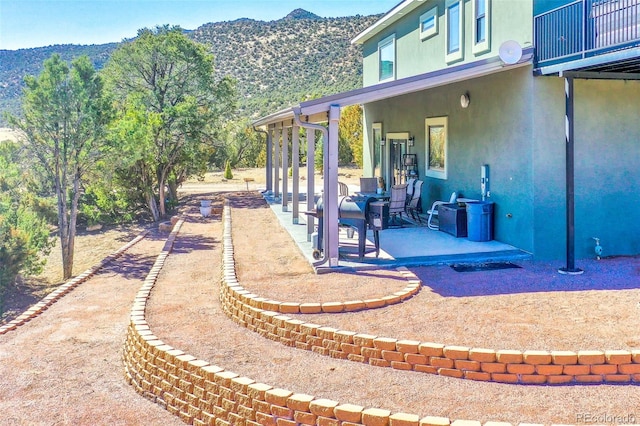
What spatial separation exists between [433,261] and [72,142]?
12.3 metres

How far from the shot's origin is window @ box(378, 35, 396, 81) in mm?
16875

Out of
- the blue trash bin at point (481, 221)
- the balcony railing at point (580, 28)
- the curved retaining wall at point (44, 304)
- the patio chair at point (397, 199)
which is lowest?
the curved retaining wall at point (44, 304)

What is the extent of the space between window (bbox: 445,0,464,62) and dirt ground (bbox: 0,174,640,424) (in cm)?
575

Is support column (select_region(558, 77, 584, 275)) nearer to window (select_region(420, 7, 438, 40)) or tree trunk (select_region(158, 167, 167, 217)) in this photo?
window (select_region(420, 7, 438, 40))

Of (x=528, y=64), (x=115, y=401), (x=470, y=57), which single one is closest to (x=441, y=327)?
(x=115, y=401)

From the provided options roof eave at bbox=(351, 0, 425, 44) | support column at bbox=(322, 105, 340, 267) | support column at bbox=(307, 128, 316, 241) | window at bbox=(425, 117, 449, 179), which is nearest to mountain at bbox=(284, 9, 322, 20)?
roof eave at bbox=(351, 0, 425, 44)

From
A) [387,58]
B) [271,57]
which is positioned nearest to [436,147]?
[387,58]

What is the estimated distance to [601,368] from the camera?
5.23 metres

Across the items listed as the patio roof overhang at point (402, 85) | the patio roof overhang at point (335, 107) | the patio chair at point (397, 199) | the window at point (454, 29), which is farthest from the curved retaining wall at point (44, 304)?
the window at point (454, 29)

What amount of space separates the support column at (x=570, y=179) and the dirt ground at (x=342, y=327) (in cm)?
66

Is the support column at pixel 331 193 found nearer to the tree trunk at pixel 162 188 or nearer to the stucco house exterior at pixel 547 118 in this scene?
the stucco house exterior at pixel 547 118

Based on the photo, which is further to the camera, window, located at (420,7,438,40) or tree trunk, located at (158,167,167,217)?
tree trunk, located at (158,167,167,217)

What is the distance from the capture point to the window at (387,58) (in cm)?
1688

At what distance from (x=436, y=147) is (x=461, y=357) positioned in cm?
859
